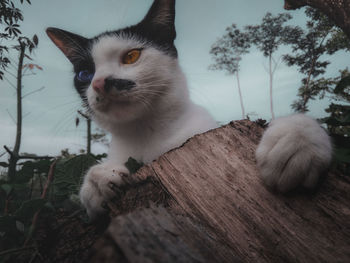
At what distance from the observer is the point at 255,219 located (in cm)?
62

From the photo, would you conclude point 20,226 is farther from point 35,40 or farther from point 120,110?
point 35,40

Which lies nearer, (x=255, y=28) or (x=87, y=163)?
(x=87, y=163)

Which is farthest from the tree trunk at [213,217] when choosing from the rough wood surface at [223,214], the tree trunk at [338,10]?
the tree trunk at [338,10]

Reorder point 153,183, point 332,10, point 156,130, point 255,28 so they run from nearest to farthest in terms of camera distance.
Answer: point 153,183
point 156,130
point 332,10
point 255,28

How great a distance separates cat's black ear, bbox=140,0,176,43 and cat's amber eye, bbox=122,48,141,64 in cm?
32

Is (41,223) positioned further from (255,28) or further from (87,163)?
(255,28)

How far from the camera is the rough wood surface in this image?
389 mm

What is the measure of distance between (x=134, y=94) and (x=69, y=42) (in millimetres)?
931

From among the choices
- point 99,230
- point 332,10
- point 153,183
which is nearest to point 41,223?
point 99,230

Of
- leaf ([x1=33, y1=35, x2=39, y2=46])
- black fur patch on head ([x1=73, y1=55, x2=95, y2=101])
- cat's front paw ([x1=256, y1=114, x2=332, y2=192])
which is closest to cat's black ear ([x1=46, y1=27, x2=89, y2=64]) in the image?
black fur patch on head ([x1=73, y1=55, x2=95, y2=101])

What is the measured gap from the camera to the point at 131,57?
1353 millimetres

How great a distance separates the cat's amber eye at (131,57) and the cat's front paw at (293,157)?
988mm

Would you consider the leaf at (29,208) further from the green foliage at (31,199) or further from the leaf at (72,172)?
the leaf at (72,172)

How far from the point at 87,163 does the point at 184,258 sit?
3.60ft
